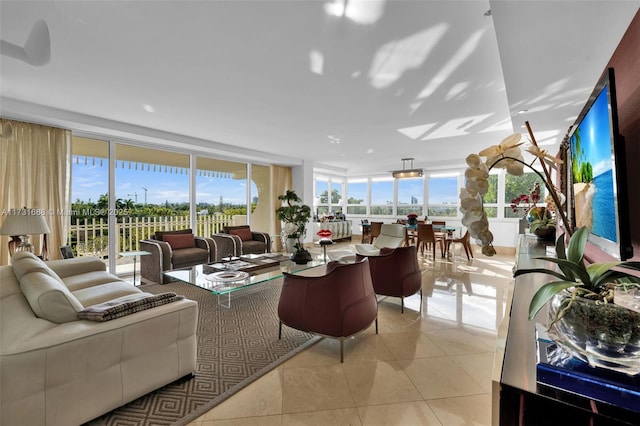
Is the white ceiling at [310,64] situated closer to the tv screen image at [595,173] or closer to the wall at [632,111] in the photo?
the wall at [632,111]

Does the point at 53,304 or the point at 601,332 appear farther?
the point at 53,304

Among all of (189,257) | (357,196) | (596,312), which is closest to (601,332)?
(596,312)

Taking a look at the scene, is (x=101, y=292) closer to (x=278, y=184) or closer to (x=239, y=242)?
(x=239, y=242)

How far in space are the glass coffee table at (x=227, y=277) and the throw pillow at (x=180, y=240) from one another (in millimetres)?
1335

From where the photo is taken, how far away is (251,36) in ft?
6.81

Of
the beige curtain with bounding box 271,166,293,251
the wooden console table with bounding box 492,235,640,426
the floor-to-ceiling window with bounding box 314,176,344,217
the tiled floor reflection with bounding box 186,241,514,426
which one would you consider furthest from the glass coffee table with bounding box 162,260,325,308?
the floor-to-ceiling window with bounding box 314,176,344,217

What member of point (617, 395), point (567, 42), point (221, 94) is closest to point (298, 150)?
point (221, 94)

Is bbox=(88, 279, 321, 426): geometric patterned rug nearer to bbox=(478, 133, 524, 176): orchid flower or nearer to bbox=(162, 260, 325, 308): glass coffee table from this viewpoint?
bbox=(162, 260, 325, 308): glass coffee table

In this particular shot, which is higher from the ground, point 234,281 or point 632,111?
point 632,111

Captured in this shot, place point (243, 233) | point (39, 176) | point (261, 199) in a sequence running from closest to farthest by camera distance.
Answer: point (39, 176), point (243, 233), point (261, 199)

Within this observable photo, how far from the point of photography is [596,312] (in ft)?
2.20

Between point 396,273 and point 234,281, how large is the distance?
176 cm

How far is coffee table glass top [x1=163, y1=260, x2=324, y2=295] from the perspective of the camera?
9.17 ft

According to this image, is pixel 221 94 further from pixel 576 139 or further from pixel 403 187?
pixel 403 187
